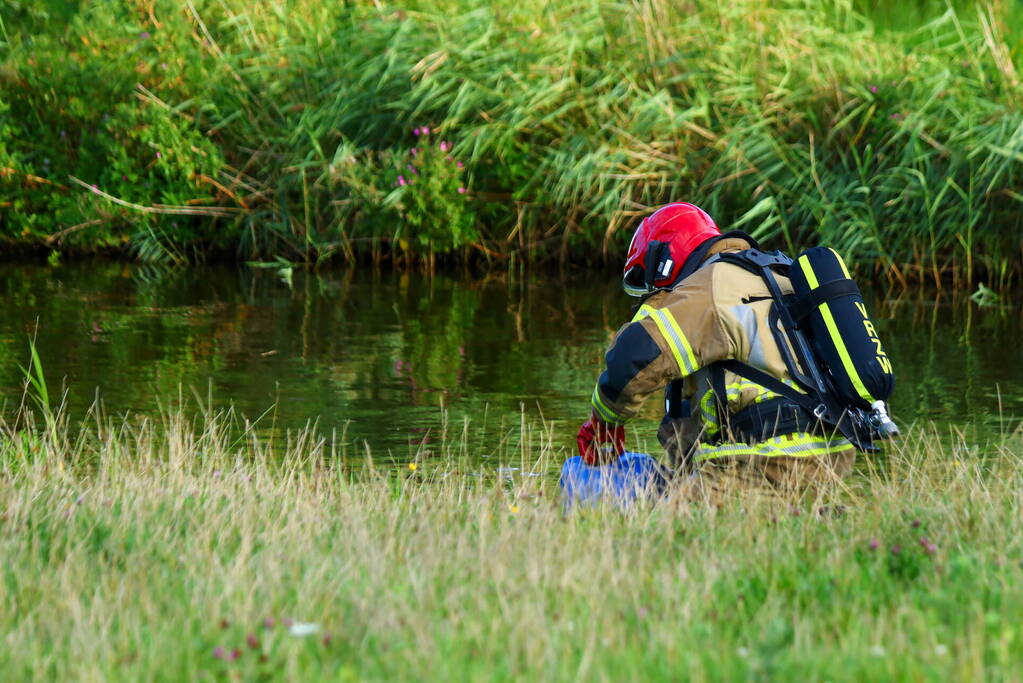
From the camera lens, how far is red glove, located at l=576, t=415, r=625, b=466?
16.7 ft

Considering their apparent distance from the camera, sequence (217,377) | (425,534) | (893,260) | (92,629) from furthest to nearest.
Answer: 1. (893,260)
2. (217,377)
3. (425,534)
4. (92,629)

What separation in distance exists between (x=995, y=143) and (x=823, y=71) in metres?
1.96

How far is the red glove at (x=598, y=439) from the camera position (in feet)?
16.7

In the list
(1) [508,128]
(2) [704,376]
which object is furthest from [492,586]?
(1) [508,128]

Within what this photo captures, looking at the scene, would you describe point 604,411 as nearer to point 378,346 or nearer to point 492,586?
point 492,586

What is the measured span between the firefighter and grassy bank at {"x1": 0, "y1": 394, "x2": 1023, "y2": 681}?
22 cm

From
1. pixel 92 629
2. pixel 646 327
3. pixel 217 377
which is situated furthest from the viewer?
pixel 217 377

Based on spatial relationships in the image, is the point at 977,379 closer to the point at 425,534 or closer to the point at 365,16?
the point at 425,534

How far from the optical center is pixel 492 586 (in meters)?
3.81

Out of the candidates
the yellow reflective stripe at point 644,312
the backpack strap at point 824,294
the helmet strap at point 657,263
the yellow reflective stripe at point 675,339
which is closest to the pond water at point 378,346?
the helmet strap at point 657,263

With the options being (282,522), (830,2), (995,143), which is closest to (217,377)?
(282,522)

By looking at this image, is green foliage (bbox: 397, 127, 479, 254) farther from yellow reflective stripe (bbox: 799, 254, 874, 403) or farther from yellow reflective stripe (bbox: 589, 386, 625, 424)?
yellow reflective stripe (bbox: 799, 254, 874, 403)

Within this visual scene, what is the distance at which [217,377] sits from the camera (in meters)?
9.91

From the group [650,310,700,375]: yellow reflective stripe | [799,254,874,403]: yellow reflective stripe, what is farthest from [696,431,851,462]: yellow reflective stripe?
[650,310,700,375]: yellow reflective stripe
